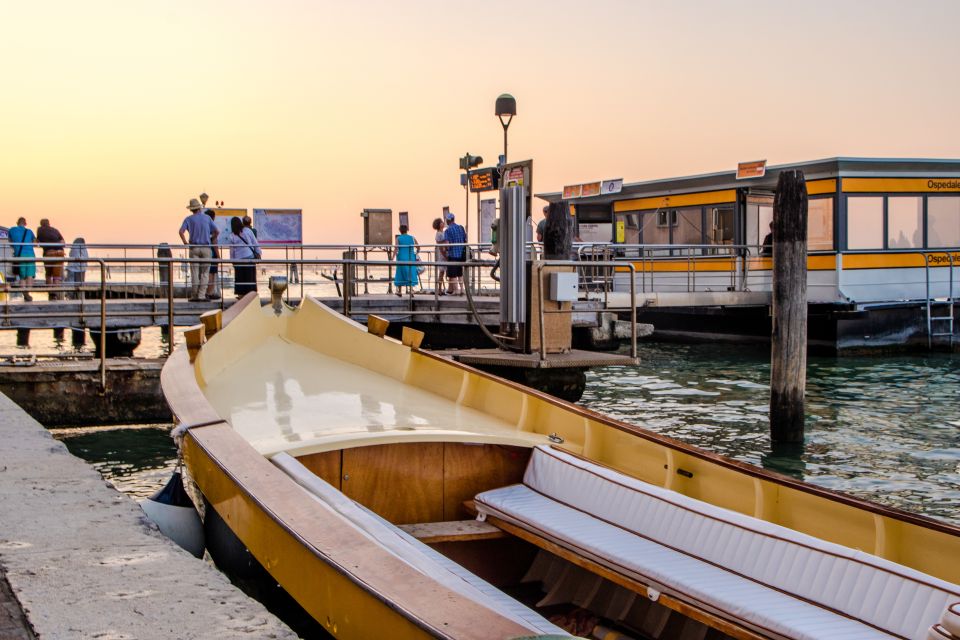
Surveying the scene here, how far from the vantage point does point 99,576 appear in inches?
121

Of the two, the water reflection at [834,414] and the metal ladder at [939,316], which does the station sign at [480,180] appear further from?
the metal ladder at [939,316]

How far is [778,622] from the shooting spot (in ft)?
10.8

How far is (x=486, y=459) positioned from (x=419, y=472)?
0.42 meters

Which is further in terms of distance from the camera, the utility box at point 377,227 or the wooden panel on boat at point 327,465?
the utility box at point 377,227

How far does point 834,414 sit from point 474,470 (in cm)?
904

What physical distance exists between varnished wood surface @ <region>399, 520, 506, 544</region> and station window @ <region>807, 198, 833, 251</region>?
17323 mm

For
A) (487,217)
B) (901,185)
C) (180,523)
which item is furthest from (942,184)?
(180,523)

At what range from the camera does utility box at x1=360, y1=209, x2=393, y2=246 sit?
25.7 meters

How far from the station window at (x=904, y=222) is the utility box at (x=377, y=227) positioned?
41.0ft

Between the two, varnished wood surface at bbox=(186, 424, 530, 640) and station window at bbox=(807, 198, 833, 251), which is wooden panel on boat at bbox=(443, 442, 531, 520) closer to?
varnished wood surface at bbox=(186, 424, 530, 640)

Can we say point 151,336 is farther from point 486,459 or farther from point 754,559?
point 754,559

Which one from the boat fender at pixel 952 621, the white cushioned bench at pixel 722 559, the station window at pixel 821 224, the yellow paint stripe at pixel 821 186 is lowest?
the white cushioned bench at pixel 722 559

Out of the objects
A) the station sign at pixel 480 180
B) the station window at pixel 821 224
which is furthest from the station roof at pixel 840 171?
the station sign at pixel 480 180

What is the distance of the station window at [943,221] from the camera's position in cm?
2106
